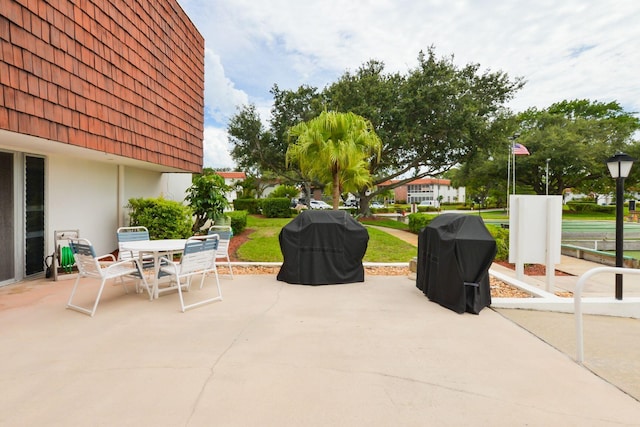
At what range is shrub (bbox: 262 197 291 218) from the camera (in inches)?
883

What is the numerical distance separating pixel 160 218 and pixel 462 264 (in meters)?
6.62

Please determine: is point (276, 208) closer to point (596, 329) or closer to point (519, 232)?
point (519, 232)

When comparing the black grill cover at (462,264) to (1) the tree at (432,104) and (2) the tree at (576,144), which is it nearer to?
(1) the tree at (432,104)

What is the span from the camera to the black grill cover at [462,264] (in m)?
4.30

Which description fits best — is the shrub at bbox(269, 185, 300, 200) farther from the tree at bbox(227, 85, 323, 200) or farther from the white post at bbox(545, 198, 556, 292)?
the white post at bbox(545, 198, 556, 292)

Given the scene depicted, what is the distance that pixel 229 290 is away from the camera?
5.30 metres

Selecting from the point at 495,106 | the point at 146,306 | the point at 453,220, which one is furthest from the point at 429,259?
the point at 495,106

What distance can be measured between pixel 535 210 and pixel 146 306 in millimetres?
6137

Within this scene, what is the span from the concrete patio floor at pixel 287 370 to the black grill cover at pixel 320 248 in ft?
4.14

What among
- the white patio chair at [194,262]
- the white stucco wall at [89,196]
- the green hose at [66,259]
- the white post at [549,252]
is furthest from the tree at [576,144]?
the green hose at [66,259]

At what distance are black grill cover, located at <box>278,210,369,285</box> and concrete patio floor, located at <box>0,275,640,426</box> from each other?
1261 millimetres

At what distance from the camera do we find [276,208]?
22469 mm

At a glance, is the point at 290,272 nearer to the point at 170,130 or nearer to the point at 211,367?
the point at 211,367

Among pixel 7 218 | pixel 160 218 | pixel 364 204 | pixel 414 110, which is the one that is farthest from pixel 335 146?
pixel 364 204
